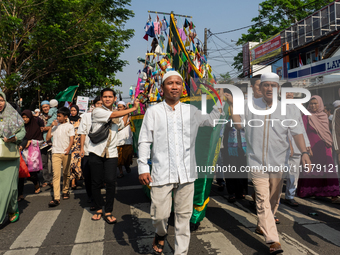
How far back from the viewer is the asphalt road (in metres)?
3.65

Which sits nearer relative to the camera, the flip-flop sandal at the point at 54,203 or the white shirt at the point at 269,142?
the white shirt at the point at 269,142

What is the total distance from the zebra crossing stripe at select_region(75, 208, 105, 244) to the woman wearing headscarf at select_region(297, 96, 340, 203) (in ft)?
12.5

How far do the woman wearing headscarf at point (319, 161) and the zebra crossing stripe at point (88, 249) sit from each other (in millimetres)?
4034

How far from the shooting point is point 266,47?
87.8 feet

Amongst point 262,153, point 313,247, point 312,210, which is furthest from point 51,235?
point 312,210

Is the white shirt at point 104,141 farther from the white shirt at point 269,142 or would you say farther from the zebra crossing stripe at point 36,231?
the white shirt at point 269,142

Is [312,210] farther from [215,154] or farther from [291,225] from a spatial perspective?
[215,154]

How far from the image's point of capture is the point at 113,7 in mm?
16828

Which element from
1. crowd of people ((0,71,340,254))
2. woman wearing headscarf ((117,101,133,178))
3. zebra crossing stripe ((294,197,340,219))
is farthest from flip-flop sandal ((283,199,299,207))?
woman wearing headscarf ((117,101,133,178))

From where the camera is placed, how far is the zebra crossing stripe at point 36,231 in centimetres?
389

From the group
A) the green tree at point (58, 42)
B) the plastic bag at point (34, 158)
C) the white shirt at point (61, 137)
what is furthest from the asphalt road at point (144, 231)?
the green tree at point (58, 42)

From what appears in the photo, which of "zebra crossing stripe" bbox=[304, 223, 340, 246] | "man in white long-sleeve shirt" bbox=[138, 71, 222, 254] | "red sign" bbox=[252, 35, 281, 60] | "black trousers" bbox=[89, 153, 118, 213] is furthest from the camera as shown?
"red sign" bbox=[252, 35, 281, 60]

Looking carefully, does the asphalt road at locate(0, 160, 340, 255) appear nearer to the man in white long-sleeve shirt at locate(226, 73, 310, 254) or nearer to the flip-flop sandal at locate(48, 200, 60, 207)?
the flip-flop sandal at locate(48, 200, 60, 207)

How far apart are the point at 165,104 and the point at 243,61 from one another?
1167 inches
